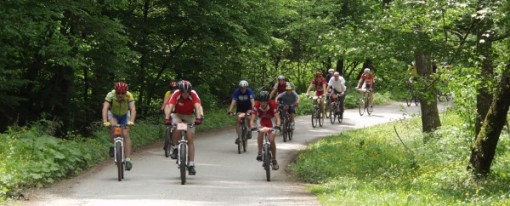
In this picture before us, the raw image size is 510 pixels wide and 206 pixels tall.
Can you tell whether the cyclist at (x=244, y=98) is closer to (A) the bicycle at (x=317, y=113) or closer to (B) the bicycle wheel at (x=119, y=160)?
(B) the bicycle wheel at (x=119, y=160)

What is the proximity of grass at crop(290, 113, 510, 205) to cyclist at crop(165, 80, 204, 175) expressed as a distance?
97.1 inches

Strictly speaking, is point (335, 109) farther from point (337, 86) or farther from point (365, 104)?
point (365, 104)

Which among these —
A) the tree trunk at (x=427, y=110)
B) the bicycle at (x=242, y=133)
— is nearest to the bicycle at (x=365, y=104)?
the tree trunk at (x=427, y=110)

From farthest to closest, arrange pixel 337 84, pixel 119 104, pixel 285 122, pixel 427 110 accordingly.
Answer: pixel 337 84 → pixel 285 122 → pixel 427 110 → pixel 119 104

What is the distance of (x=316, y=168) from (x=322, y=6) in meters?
22.2

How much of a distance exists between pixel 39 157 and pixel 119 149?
155 cm

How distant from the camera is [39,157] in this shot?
14422 mm

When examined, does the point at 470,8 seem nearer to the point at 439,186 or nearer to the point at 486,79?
the point at 486,79

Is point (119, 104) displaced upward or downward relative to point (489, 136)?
upward

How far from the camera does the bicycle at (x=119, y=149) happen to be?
14.2m

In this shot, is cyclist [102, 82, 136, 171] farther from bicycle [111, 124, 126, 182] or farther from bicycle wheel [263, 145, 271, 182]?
bicycle wheel [263, 145, 271, 182]

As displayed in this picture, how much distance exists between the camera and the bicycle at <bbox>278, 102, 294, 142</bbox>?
23.0 meters

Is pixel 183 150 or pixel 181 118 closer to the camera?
pixel 183 150

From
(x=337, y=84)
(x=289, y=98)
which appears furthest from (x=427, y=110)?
(x=337, y=84)
